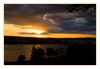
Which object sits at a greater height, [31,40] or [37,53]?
[31,40]

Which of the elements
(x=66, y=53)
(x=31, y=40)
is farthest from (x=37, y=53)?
(x=66, y=53)

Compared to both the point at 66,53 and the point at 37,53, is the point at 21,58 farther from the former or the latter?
the point at 66,53

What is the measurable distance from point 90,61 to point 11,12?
114cm

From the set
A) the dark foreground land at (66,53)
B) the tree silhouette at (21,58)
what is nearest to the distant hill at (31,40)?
the dark foreground land at (66,53)

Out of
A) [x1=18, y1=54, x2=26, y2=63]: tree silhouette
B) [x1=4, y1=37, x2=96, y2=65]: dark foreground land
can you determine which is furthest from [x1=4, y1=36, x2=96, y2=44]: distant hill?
[x1=18, y1=54, x2=26, y2=63]: tree silhouette

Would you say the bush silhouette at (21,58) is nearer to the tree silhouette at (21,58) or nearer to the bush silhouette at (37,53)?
the tree silhouette at (21,58)

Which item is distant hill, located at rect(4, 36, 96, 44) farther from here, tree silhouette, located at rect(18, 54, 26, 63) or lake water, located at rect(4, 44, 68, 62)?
tree silhouette, located at rect(18, 54, 26, 63)

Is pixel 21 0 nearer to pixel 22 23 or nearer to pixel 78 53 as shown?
pixel 22 23

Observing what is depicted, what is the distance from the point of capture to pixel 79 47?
1.94 metres

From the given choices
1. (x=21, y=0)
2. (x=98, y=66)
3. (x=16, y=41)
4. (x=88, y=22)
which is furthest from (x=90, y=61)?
(x=21, y=0)

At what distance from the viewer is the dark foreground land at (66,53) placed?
1.93m

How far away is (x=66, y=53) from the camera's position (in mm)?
1939

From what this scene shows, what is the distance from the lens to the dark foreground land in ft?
6.32

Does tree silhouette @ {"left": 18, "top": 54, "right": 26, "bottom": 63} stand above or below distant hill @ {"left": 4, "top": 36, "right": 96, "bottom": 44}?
below
